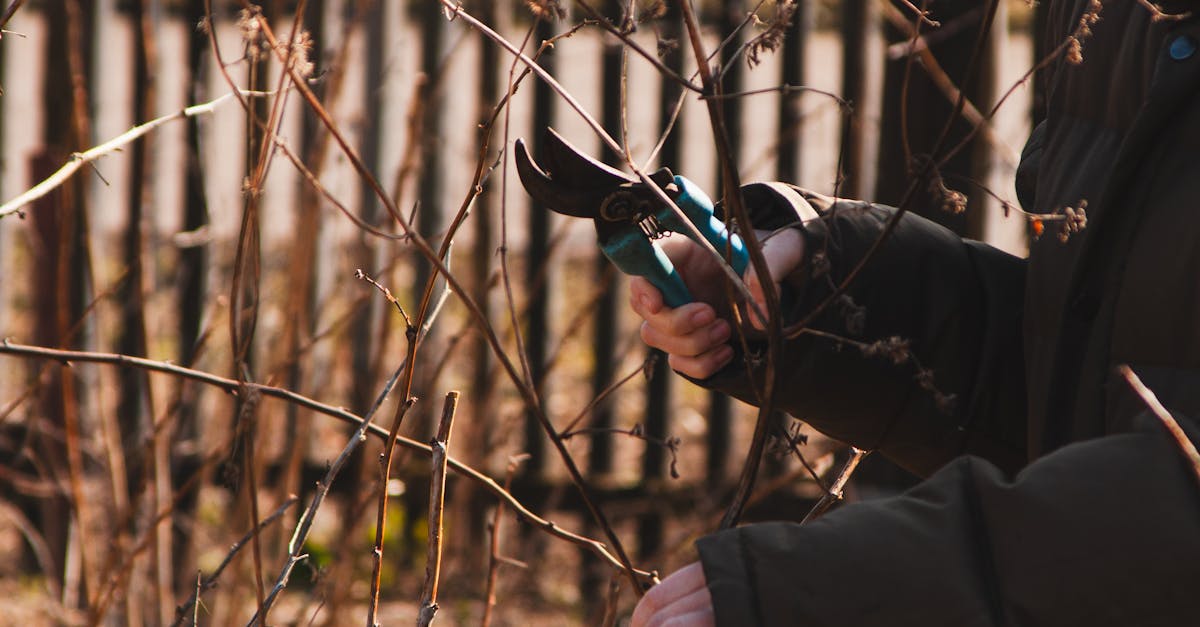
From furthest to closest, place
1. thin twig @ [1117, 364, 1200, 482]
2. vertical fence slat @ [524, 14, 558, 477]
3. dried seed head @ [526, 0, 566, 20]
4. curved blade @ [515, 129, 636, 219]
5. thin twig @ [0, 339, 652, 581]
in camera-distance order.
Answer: vertical fence slat @ [524, 14, 558, 477]
thin twig @ [0, 339, 652, 581]
curved blade @ [515, 129, 636, 219]
dried seed head @ [526, 0, 566, 20]
thin twig @ [1117, 364, 1200, 482]

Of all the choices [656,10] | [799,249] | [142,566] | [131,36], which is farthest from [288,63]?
[131,36]

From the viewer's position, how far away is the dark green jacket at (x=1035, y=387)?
968 millimetres

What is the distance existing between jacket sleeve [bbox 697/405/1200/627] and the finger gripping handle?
0.35 meters

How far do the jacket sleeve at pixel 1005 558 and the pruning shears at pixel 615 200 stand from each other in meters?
0.26

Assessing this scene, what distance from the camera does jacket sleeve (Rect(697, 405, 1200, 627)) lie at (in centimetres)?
96

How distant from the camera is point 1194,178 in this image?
4.11 feet

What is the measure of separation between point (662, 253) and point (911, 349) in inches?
14.0

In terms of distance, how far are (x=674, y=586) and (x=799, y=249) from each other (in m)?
0.51

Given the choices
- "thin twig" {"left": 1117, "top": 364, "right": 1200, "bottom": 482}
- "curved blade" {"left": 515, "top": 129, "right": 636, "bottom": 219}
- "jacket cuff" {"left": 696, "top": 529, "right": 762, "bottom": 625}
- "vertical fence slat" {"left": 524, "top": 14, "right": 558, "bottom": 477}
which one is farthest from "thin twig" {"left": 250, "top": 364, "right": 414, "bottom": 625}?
"vertical fence slat" {"left": 524, "top": 14, "right": 558, "bottom": 477}

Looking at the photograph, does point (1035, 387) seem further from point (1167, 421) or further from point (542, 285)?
point (542, 285)

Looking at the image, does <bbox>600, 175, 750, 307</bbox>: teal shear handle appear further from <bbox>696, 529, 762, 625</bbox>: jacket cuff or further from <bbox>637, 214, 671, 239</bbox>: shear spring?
<bbox>696, 529, 762, 625</bbox>: jacket cuff

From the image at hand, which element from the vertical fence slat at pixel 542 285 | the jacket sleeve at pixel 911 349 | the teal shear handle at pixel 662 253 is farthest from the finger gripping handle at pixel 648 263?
the vertical fence slat at pixel 542 285

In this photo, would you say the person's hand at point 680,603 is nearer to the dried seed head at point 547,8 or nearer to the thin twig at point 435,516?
the thin twig at point 435,516

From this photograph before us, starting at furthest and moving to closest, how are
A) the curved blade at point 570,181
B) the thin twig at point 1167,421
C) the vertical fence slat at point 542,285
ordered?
the vertical fence slat at point 542,285 < the curved blade at point 570,181 < the thin twig at point 1167,421
